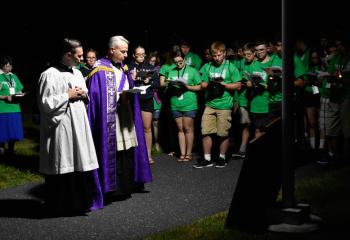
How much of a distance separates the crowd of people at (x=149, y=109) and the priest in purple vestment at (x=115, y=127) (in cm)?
1

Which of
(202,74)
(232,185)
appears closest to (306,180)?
(232,185)

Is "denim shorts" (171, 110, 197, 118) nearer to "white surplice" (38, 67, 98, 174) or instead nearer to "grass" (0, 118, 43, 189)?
"grass" (0, 118, 43, 189)

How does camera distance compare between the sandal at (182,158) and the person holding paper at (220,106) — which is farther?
the sandal at (182,158)

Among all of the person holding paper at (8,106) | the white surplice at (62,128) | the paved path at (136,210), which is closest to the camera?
the paved path at (136,210)

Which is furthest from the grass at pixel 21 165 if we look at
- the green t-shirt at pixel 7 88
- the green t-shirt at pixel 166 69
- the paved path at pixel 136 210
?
the green t-shirt at pixel 166 69

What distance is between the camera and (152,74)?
11.0m

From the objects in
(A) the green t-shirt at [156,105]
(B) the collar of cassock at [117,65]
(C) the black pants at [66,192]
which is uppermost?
(B) the collar of cassock at [117,65]

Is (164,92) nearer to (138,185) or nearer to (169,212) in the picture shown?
(138,185)

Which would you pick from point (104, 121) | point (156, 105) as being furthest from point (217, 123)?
point (104, 121)

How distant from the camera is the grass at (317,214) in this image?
6.39 metres

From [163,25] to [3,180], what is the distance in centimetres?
1620

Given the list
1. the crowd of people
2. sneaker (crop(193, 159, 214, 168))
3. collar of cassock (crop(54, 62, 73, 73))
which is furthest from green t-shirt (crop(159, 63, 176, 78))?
collar of cassock (crop(54, 62, 73, 73))

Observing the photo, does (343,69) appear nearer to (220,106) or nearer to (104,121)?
(220,106)

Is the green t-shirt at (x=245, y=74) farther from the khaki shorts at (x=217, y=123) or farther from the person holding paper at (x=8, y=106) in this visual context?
the person holding paper at (x=8, y=106)
